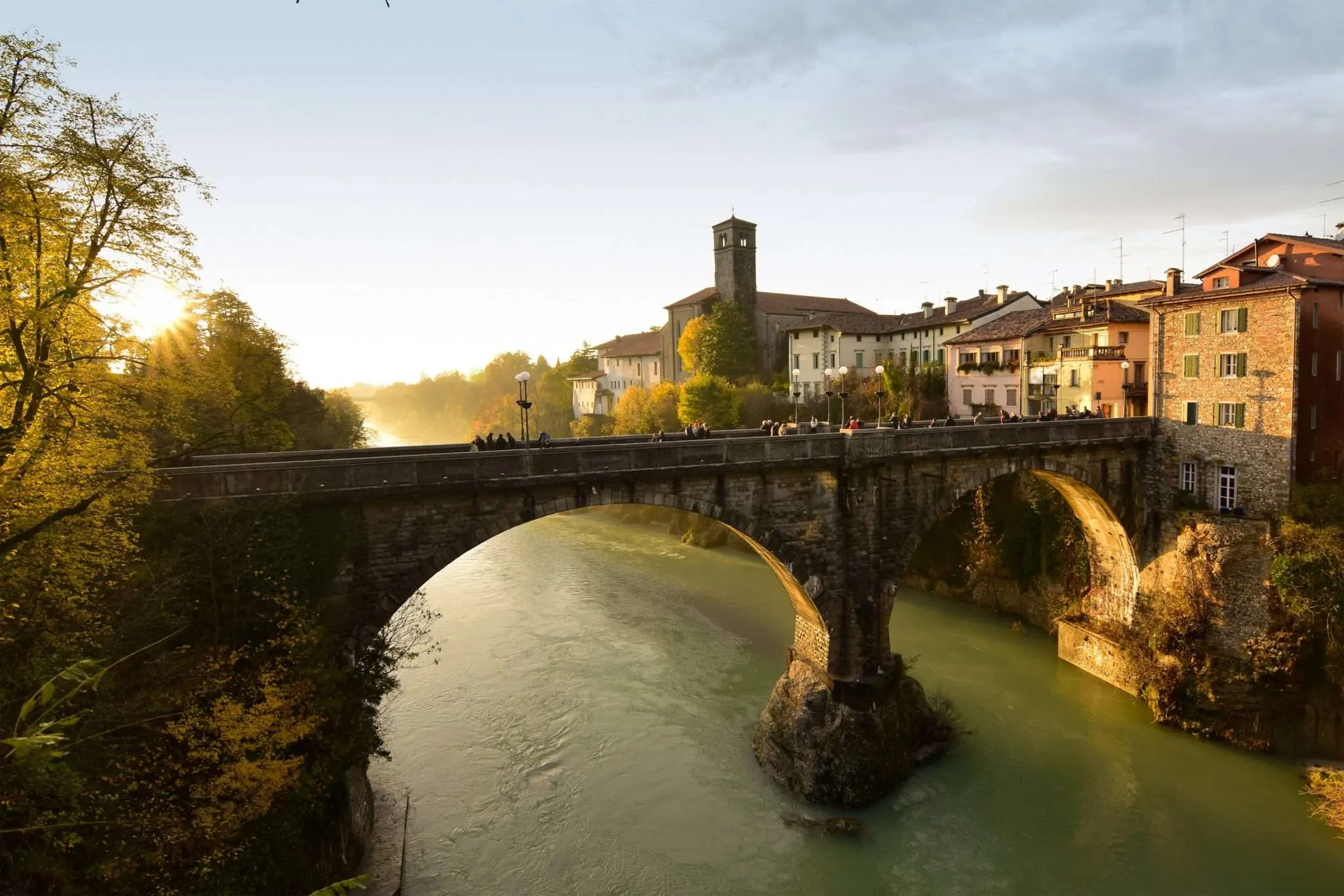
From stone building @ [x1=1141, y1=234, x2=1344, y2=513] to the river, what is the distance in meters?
8.82

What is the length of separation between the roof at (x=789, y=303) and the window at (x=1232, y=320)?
37767 millimetres

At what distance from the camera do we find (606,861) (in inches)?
648

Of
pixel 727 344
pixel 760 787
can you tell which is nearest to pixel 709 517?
pixel 760 787

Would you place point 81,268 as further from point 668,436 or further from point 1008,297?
point 1008,297

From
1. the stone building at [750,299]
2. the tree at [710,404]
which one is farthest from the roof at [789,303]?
the tree at [710,404]

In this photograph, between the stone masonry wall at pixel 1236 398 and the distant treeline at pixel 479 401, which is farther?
the distant treeline at pixel 479 401

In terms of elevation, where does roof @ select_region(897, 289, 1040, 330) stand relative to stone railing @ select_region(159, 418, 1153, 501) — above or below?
above

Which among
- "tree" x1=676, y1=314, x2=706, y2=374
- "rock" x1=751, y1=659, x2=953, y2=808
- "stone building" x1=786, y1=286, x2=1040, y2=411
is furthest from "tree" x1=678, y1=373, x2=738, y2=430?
"rock" x1=751, y1=659, x2=953, y2=808

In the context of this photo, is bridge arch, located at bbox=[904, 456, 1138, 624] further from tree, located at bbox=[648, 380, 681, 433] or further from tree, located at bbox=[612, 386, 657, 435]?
tree, located at bbox=[612, 386, 657, 435]

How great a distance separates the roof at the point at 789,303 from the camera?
2413 inches

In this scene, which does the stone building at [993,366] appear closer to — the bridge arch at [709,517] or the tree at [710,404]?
the tree at [710,404]

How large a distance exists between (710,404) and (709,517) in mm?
32609

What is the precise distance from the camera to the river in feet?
52.9

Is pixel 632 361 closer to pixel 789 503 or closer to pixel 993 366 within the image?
pixel 993 366
